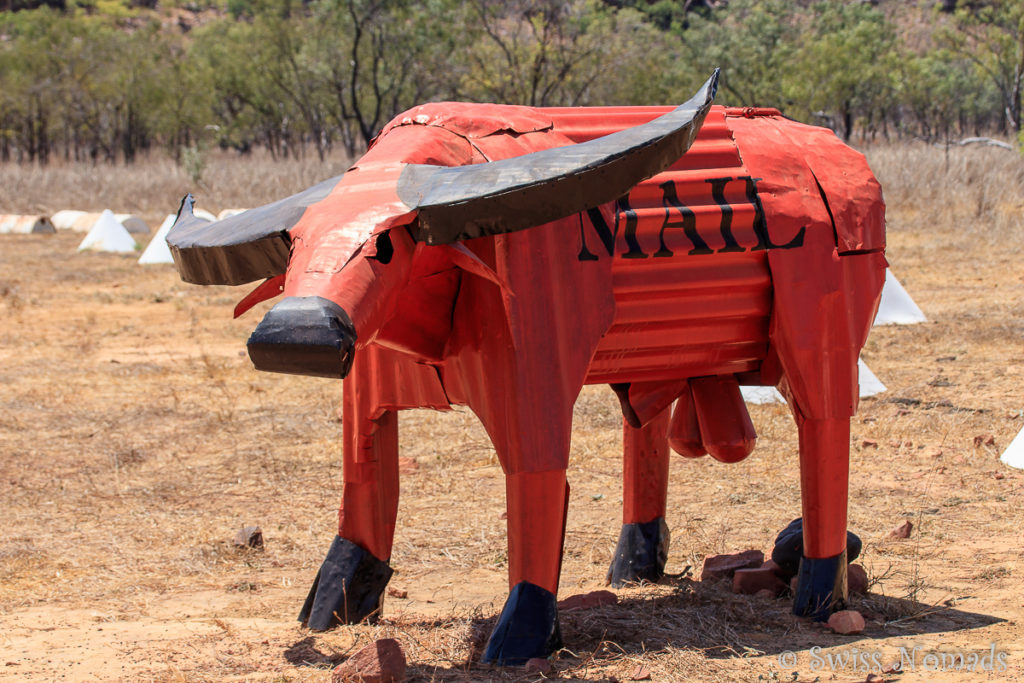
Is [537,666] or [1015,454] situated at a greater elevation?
[537,666]

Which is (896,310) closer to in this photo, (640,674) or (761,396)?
(761,396)

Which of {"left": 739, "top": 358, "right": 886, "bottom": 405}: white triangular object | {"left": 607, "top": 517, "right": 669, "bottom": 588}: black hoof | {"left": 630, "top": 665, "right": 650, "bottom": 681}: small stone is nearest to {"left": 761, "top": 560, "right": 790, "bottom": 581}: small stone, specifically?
{"left": 607, "top": 517, "right": 669, "bottom": 588}: black hoof

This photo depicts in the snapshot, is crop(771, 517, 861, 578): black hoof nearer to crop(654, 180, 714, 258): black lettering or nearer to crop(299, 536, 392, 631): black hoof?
crop(654, 180, 714, 258): black lettering

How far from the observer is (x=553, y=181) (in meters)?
2.77

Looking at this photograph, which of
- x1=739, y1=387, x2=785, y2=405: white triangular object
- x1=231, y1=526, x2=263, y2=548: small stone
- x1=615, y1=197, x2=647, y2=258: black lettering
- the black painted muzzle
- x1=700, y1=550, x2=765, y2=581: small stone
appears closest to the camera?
the black painted muzzle

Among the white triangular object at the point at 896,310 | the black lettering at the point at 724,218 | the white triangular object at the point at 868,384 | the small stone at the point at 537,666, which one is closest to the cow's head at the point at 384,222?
the black lettering at the point at 724,218

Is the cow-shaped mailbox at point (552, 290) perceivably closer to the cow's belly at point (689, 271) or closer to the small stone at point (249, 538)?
the cow's belly at point (689, 271)

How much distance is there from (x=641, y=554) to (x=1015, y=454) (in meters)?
2.55

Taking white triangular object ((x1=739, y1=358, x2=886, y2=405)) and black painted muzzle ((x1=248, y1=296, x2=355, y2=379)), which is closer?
black painted muzzle ((x1=248, y1=296, x2=355, y2=379))

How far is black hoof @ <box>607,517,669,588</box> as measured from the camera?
4.80 meters

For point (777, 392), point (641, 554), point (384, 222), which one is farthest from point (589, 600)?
point (777, 392)

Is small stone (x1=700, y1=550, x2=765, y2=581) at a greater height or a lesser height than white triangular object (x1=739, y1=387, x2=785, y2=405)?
greater

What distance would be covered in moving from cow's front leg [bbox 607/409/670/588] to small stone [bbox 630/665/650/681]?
1249 millimetres

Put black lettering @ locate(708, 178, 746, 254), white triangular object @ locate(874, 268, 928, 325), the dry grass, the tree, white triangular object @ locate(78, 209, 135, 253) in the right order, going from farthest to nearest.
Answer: the tree < the dry grass < white triangular object @ locate(78, 209, 135, 253) < white triangular object @ locate(874, 268, 928, 325) < black lettering @ locate(708, 178, 746, 254)
